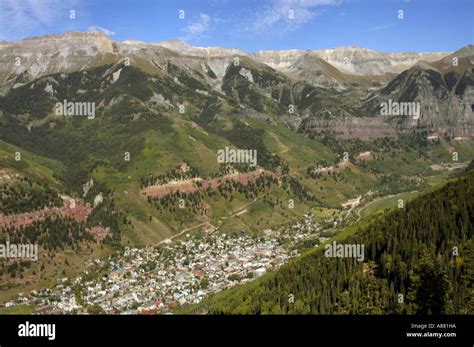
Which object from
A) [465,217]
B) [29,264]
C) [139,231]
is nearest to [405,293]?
[465,217]

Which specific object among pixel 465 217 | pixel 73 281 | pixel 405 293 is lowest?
pixel 73 281

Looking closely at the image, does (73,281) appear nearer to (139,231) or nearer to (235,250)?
(139,231)

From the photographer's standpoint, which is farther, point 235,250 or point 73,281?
point 235,250

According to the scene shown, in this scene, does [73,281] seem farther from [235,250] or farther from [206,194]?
[206,194]

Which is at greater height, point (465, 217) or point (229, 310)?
point (465, 217)
